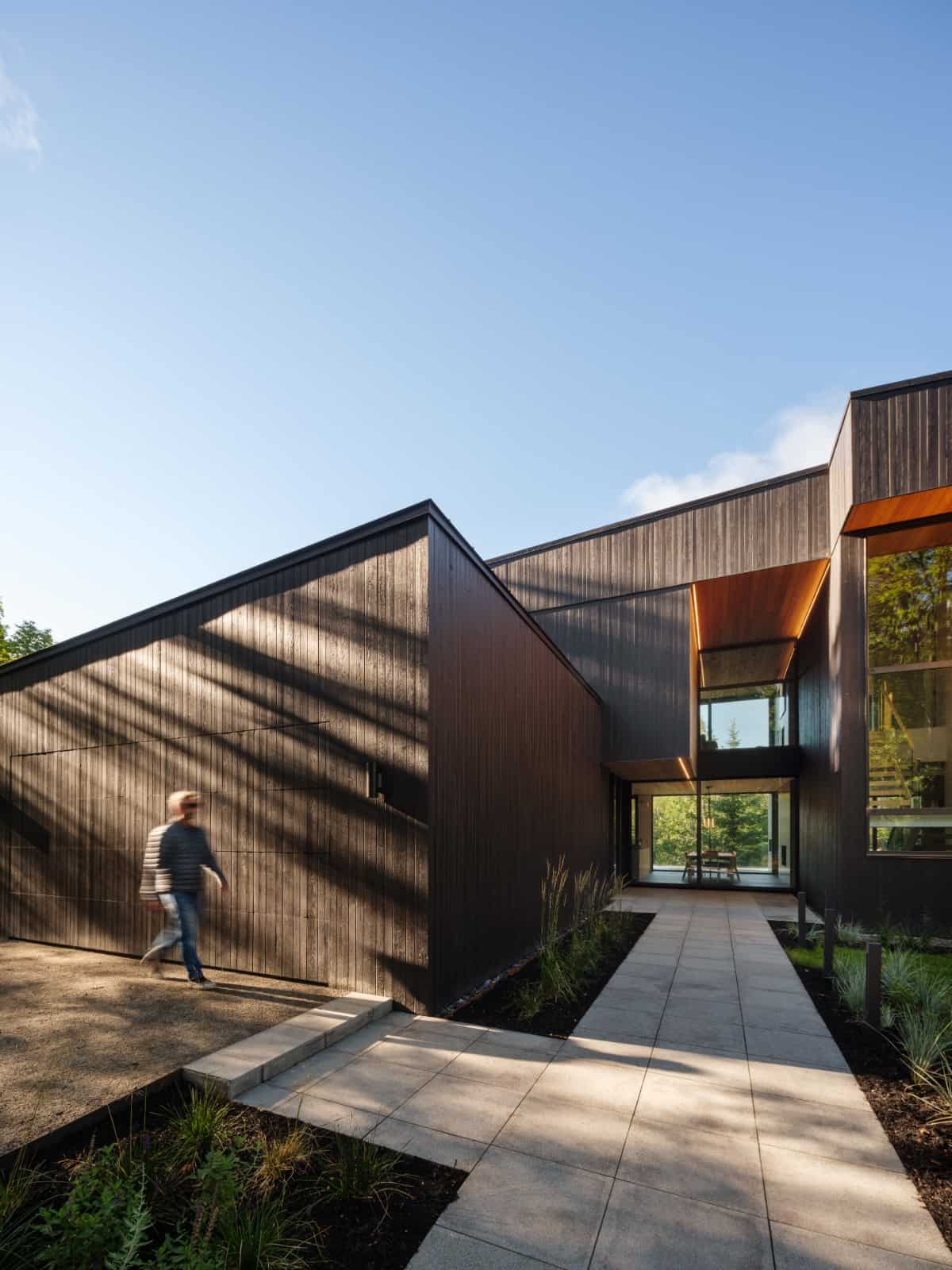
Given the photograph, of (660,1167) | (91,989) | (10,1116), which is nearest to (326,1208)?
(660,1167)

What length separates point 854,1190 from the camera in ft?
8.50

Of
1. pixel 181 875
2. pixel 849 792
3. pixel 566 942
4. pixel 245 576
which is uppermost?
pixel 245 576

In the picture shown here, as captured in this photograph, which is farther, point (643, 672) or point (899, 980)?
point (643, 672)

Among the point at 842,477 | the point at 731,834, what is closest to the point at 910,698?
the point at 842,477

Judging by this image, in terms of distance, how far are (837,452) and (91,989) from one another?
37.2 ft

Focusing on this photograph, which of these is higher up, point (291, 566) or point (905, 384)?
point (905, 384)

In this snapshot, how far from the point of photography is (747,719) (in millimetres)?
13906

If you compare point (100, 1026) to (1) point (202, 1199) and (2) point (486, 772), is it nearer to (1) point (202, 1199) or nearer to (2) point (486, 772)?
(1) point (202, 1199)

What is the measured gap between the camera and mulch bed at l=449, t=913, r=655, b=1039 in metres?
4.51

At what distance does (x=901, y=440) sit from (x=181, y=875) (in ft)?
32.5

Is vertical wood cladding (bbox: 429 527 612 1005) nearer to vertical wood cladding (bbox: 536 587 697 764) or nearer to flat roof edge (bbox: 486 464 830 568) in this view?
vertical wood cladding (bbox: 536 587 697 764)

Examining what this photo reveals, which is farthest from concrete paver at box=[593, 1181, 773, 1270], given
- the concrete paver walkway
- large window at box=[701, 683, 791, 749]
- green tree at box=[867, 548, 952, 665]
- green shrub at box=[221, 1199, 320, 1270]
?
large window at box=[701, 683, 791, 749]

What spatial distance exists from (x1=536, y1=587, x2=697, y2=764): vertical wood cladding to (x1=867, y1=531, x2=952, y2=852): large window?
2.88m

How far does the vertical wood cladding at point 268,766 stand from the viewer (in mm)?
4867
